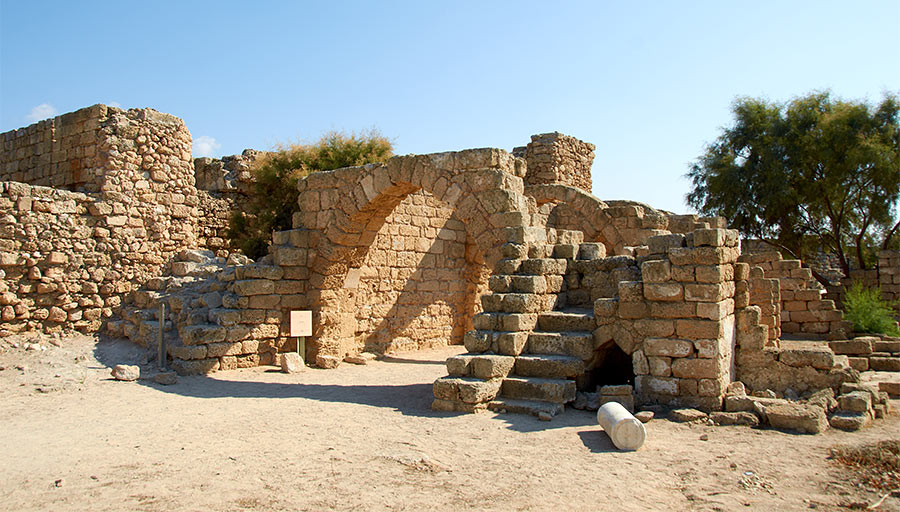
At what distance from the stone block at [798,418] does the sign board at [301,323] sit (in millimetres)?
6514

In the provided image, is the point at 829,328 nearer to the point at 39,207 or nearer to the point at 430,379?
the point at 430,379

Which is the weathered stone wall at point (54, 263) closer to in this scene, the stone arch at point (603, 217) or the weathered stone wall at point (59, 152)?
the weathered stone wall at point (59, 152)

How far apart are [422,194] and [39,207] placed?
6.54m

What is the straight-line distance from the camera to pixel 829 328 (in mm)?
13086

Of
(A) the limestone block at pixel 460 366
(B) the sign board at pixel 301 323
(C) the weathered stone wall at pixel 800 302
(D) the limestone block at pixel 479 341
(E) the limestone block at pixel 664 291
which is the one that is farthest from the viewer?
(C) the weathered stone wall at pixel 800 302

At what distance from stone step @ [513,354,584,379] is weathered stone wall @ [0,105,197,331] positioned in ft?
21.7

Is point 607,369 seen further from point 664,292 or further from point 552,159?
point 552,159

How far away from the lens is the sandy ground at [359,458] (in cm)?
446

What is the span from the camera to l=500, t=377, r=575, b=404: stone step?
22.9ft


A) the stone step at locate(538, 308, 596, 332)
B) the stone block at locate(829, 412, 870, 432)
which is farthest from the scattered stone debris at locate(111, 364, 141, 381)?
the stone block at locate(829, 412, 870, 432)

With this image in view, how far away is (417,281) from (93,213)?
5.72m

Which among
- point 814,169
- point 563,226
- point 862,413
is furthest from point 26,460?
point 814,169

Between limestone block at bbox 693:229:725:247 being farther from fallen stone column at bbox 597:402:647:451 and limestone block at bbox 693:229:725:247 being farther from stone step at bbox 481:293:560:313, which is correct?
fallen stone column at bbox 597:402:647:451

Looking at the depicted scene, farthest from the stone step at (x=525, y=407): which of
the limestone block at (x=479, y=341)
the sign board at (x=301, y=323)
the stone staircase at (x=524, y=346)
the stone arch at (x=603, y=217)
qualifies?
the stone arch at (x=603, y=217)
